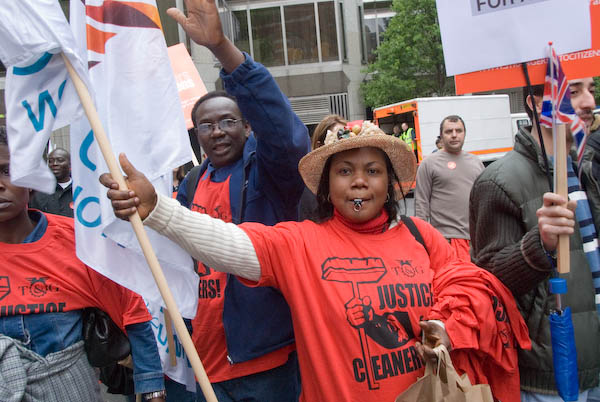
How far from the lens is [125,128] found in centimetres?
211

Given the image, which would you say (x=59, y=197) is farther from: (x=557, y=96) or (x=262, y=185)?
(x=557, y=96)

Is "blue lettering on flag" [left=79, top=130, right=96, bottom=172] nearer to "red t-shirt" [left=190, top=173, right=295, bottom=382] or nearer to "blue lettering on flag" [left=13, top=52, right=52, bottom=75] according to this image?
"blue lettering on flag" [left=13, top=52, right=52, bottom=75]

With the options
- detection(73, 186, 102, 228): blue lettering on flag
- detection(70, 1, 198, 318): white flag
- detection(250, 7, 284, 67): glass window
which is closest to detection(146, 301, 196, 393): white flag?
detection(70, 1, 198, 318): white flag

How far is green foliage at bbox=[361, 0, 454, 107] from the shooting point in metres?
21.8

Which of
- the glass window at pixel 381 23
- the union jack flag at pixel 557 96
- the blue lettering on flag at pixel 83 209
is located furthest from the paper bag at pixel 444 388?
the glass window at pixel 381 23

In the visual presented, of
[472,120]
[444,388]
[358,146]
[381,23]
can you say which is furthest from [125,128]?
[381,23]

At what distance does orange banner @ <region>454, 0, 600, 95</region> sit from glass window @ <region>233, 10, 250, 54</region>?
22430 millimetres

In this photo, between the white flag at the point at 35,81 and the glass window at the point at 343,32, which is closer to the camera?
the white flag at the point at 35,81

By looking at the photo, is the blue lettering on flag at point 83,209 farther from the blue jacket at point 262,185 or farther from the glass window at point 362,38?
the glass window at point 362,38

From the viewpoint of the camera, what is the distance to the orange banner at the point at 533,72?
237 centimetres

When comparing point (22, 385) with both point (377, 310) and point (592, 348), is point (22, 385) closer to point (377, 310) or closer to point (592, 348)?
point (377, 310)

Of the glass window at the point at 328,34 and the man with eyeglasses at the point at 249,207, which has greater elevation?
the glass window at the point at 328,34

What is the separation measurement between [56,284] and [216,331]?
0.87m

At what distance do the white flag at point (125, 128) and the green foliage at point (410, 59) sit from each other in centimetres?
2060
